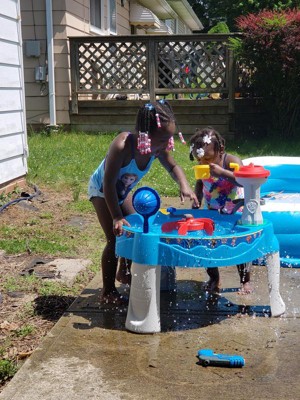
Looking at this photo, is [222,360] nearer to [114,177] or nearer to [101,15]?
[114,177]

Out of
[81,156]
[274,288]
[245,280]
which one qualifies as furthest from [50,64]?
[274,288]

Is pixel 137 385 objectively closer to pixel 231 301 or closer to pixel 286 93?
pixel 231 301

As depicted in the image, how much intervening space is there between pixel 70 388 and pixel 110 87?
10205 millimetres

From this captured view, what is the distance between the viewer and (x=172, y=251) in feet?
10.8

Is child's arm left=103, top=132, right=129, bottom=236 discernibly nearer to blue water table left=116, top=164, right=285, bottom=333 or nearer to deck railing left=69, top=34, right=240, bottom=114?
blue water table left=116, top=164, right=285, bottom=333

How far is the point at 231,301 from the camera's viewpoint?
3.94m

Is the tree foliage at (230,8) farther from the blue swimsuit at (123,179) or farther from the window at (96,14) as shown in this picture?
the blue swimsuit at (123,179)

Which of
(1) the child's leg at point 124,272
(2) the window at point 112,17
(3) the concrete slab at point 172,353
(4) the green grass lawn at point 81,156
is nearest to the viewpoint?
(3) the concrete slab at point 172,353

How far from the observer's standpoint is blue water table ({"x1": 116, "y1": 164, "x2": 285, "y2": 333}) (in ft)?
10.8

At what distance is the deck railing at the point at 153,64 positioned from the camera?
1213 centimetres

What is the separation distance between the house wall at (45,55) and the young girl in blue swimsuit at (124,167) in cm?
850

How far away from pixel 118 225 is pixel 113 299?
574 millimetres

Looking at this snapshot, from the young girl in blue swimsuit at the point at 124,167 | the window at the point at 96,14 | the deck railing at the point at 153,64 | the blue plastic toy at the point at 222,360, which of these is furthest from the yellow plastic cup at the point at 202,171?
the window at the point at 96,14

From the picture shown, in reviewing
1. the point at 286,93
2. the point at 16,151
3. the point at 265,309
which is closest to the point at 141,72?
the point at 286,93
